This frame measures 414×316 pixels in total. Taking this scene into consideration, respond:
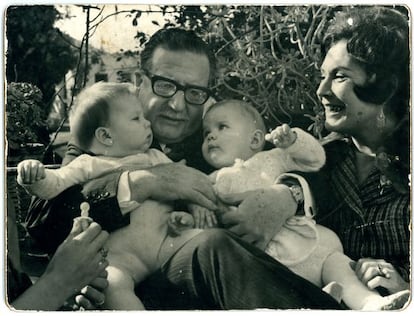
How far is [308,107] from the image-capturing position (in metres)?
2.94

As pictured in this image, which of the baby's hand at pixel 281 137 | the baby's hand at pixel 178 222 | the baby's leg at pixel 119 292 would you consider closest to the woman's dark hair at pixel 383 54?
the baby's hand at pixel 281 137

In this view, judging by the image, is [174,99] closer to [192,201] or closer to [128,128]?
[128,128]

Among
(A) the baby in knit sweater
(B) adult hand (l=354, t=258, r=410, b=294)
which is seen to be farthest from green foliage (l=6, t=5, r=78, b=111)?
(B) adult hand (l=354, t=258, r=410, b=294)

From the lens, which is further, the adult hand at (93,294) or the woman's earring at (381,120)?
the woman's earring at (381,120)

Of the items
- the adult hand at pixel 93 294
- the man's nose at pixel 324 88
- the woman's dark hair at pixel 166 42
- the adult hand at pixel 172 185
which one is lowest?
the adult hand at pixel 93 294

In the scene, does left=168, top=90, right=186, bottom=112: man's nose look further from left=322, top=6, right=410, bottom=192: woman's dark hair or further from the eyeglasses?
left=322, top=6, right=410, bottom=192: woman's dark hair

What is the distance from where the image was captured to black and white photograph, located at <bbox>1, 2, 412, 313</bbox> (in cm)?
286

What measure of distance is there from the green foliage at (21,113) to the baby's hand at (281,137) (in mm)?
940

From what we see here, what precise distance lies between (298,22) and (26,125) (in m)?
1.18

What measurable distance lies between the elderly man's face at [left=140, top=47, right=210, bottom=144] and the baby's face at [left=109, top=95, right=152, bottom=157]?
0.03 meters

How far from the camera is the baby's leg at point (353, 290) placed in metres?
2.89

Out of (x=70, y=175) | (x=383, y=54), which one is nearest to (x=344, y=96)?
(x=383, y=54)

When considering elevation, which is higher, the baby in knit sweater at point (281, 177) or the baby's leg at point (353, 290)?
the baby in knit sweater at point (281, 177)

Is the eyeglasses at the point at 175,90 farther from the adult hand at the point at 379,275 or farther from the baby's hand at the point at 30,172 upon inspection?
the adult hand at the point at 379,275
